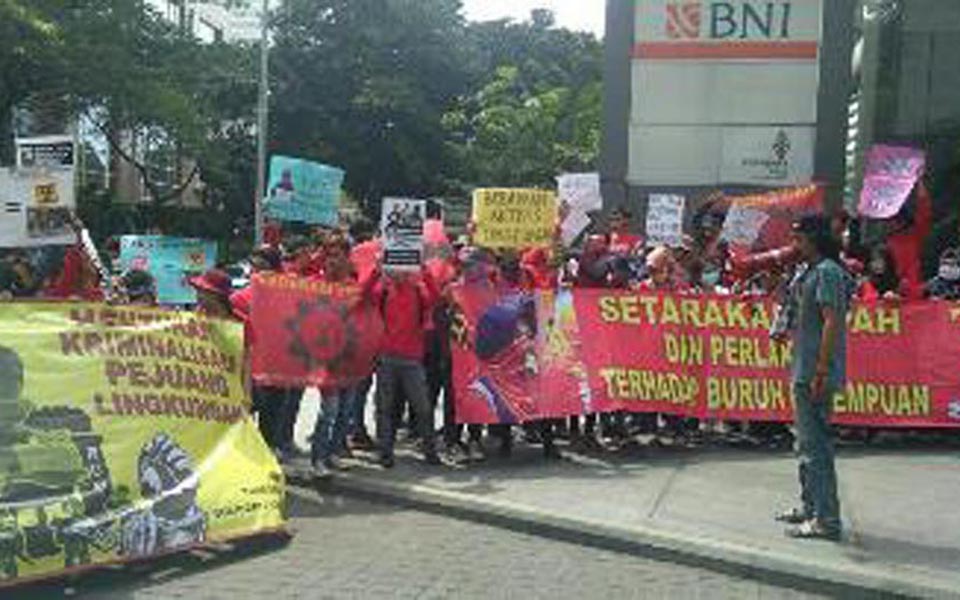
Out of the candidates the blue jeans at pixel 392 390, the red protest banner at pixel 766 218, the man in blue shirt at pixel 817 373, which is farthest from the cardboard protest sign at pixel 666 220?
the man in blue shirt at pixel 817 373

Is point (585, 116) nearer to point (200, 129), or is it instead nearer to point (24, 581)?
point (200, 129)

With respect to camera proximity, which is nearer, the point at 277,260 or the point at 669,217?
the point at 277,260

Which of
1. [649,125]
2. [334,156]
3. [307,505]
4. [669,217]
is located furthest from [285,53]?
[307,505]

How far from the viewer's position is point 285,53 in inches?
2172

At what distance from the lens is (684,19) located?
19.0 meters

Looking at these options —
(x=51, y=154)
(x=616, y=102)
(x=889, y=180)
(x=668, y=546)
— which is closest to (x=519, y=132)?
(x=616, y=102)

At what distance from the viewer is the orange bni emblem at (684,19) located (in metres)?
18.9

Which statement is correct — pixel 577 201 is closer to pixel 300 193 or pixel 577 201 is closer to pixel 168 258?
pixel 300 193

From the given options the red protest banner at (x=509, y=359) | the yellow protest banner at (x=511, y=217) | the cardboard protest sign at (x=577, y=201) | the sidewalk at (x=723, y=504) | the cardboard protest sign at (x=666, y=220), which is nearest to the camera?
the sidewalk at (x=723, y=504)

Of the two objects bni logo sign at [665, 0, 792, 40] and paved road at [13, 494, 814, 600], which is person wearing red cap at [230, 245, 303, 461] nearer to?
paved road at [13, 494, 814, 600]

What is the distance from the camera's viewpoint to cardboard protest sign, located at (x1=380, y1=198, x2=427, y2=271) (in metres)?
10.6

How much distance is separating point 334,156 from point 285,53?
18.5 ft

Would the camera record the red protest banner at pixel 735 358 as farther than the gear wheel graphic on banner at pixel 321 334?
Yes

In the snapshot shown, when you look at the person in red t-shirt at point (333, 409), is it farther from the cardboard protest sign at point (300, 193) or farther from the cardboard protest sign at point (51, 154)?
the cardboard protest sign at point (51, 154)
